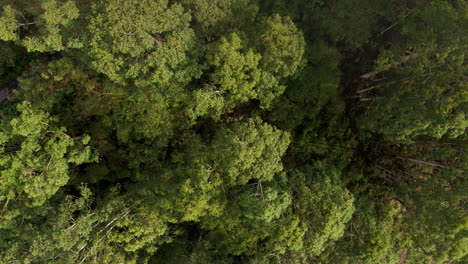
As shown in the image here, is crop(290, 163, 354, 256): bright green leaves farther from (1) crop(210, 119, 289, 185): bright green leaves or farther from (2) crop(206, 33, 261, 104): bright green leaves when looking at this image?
(2) crop(206, 33, 261, 104): bright green leaves

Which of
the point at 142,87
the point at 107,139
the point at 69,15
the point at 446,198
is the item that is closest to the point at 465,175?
the point at 446,198

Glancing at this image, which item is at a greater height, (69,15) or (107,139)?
(69,15)

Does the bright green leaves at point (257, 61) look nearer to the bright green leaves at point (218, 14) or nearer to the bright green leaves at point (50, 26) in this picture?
the bright green leaves at point (218, 14)

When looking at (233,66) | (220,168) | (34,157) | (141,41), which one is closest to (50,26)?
(141,41)

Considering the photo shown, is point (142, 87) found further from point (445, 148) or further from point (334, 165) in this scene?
point (445, 148)

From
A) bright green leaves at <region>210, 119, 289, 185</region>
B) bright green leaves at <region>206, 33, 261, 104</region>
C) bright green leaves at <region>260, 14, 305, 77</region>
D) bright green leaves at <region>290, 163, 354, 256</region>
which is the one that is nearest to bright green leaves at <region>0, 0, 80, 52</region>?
bright green leaves at <region>206, 33, 261, 104</region>

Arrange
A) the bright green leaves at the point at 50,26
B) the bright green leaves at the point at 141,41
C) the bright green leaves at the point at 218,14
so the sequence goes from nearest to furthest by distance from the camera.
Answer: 1. the bright green leaves at the point at 141,41
2. the bright green leaves at the point at 50,26
3. the bright green leaves at the point at 218,14

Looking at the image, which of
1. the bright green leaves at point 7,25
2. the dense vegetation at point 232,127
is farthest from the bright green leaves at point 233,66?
the bright green leaves at point 7,25
